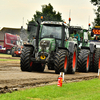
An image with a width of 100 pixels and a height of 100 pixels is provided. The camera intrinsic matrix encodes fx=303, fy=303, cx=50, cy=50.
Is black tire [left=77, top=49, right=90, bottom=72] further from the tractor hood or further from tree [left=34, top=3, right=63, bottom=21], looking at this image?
tree [left=34, top=3, right=63, bottom=21]

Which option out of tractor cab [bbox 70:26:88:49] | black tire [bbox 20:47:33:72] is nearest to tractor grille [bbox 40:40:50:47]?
black tire [bbox 20:47:33:72]

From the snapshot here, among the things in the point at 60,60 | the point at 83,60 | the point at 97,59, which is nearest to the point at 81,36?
the point at 97,59

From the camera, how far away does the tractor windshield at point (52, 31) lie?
16.5 metres

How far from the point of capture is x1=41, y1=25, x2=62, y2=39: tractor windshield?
16531mm

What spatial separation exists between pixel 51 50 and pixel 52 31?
115 centimetres

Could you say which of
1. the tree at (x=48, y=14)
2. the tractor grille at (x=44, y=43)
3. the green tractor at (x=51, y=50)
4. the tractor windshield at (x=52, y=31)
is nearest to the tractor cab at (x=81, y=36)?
the green tractor at (x=51, y=50)

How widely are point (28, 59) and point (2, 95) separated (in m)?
8.12

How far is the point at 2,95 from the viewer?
308 inches

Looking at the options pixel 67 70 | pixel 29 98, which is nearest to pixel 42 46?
pixel 67 70

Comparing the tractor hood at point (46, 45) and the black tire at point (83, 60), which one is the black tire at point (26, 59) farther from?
the black tire at point (83, 60)

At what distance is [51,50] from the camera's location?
16.1 metres

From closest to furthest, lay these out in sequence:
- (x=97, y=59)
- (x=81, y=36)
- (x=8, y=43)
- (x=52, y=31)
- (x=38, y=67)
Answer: (x=52, y=31)
(x=38, y=67)
(x=81, y=36)
(x=97, y=59)
(x=8, y=43)

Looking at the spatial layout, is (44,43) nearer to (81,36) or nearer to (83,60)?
(83,60)

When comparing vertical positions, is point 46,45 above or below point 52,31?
below
